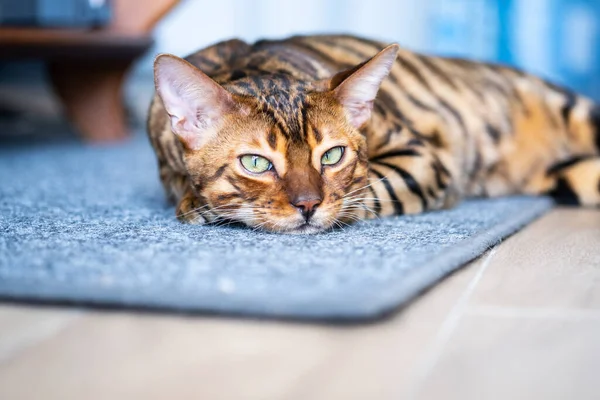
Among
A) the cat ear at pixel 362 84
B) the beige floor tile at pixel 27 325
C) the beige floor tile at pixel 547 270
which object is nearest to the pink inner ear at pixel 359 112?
the cat ear at pixel 362 84

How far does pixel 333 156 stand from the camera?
1.46 m

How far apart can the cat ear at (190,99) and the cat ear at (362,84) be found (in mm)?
217

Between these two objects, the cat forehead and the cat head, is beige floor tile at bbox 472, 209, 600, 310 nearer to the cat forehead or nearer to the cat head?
the cat head

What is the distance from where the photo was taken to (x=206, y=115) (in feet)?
4.77

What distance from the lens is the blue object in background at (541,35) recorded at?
3.92 meters

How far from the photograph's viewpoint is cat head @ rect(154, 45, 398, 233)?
138 cm

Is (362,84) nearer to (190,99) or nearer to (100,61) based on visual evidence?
(190,99)

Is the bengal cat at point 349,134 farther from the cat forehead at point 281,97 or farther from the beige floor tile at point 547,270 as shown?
the beige floor tile at point 547,270

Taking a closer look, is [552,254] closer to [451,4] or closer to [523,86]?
[523,86]

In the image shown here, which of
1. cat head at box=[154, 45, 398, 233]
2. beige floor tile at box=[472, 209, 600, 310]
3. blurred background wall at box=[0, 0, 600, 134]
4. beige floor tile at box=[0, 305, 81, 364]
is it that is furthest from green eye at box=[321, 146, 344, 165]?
blurred background wall at box=[0, 0, 600, 134]

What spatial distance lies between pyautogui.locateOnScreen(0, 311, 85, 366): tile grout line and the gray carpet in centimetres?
4

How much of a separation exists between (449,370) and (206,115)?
0.77m

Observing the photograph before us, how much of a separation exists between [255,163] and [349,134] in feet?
0.68

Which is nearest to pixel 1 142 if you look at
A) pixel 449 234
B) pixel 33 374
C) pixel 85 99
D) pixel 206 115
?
pixel 85 99
